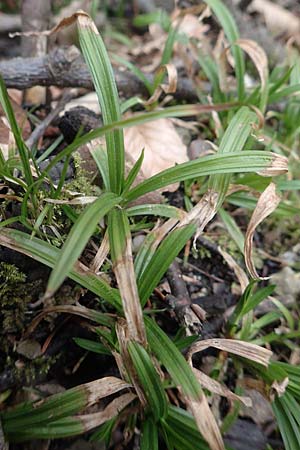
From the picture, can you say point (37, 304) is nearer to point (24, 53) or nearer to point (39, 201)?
point (39, 201)

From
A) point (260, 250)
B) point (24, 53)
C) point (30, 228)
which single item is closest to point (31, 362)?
point (30, 228)

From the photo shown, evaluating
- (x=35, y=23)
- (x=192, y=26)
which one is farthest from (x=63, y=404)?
(x=192, y=26)

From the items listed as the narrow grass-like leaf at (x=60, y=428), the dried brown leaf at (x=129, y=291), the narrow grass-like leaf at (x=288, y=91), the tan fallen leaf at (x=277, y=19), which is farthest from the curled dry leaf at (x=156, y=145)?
the tan fallen leaf at (x=277, y=19)

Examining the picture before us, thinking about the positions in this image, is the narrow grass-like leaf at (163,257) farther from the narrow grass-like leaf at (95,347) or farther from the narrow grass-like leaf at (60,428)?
the narrow grass-like leaf at (60,428)

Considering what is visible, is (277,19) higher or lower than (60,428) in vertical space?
higher

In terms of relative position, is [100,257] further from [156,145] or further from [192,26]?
[192,26]

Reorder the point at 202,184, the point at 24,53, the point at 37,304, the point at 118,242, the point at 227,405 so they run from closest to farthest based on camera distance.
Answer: the point at 118,242 < the point at 37,304 < the point at 227,405 < the point at 202,184 < the point at 24,53
